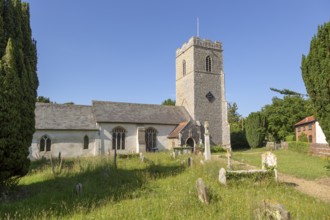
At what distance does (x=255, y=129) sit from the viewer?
130 feet

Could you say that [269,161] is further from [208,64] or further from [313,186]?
[208,64]

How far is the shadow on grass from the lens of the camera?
273 inches

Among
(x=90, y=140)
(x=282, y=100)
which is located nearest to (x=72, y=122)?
(x=90, y=140)

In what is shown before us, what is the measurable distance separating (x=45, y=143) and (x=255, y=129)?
1170 inches

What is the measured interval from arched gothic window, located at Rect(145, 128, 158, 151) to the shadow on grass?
666 inches

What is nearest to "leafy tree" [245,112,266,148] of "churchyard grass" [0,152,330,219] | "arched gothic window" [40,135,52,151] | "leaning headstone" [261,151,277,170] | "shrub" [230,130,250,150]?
"shrub" [230,130,250,150]

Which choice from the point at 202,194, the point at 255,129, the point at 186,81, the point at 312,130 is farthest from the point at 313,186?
the point at 255,129

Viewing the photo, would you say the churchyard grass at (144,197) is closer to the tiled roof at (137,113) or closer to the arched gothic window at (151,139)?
the tiled roof at (137,113)

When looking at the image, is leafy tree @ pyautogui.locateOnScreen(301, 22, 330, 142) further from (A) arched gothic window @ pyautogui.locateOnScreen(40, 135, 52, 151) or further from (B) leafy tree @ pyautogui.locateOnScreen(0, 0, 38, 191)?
(A) arched gothic window @ pyautogui.locateOnScreen(40, 135, 52, 151)

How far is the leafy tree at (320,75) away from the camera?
33.4 feet

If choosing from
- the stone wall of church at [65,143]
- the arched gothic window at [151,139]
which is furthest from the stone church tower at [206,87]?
the stone wall of church at [65,143]

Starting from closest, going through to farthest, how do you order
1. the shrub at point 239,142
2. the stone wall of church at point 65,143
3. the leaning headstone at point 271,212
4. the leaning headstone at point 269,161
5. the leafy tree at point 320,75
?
the leaning headstone at point 271,212, the leafy tree at point 320,75, the leaning headstone at point 269,161, the stone wall of church at point 65,143, the shrub at point 239,142

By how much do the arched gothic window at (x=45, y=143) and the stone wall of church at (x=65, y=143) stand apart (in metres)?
0.21

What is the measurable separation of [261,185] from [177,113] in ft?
79.4
